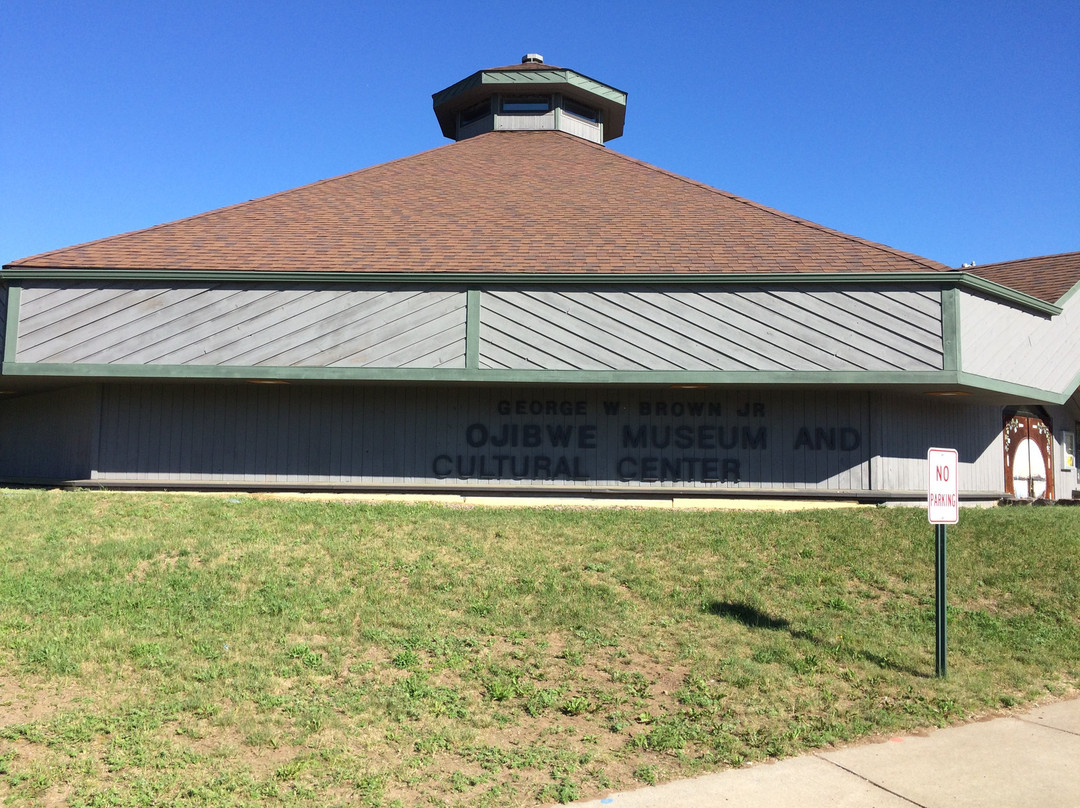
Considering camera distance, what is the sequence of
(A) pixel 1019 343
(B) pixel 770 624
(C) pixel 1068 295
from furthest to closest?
(C) pixel 1068 295 < (A) pixel 1019 343 < (B) pixel 770 624

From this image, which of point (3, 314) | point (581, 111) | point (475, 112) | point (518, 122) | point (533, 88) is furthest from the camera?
point (475, 112)

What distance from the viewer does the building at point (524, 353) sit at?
1480 cm

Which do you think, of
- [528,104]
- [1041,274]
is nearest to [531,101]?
[528,104]

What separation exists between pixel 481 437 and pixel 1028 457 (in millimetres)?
11609

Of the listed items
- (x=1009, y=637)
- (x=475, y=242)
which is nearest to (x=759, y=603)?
(x=1009, y=637)

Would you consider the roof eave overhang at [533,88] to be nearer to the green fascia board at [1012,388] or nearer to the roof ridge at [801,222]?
the roof ridge at [801,222]

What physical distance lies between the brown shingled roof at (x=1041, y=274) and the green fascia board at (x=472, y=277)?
3.43 meters

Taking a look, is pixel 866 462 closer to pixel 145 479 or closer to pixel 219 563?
pixel 219 563

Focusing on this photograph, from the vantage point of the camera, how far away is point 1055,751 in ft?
22.2

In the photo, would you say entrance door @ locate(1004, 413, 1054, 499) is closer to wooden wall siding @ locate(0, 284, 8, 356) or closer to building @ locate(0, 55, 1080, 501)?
building @ locate(0, 55, 1080, 501)

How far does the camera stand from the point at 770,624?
9.30 metres

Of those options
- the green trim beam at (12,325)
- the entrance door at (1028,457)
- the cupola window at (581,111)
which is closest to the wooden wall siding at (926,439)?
the entrance door at (1028,457)

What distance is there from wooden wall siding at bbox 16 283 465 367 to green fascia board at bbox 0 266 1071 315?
0.56 ft

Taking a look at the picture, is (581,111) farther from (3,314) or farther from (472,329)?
(3,314)
